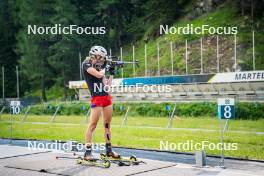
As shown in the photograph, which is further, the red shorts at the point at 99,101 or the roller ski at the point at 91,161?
the red shorts at the point at 99,101

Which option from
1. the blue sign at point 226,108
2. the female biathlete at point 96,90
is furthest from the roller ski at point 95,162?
the blue sign at point 226,108

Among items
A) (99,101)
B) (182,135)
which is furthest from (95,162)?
(182,135)

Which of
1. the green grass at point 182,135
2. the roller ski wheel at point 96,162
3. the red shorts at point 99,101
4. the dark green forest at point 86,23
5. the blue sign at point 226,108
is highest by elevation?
the dark green forest at point 86,23

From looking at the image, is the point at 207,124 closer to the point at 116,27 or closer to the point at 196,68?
the point at 196,68

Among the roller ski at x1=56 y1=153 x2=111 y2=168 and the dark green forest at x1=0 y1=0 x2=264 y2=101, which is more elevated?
the dark green forest at x1=0 y1=0 x2=264 y2=101

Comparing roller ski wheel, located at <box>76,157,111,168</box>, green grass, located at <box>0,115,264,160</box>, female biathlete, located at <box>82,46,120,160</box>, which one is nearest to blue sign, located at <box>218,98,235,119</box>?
green grass, located at <box>0,115,264,160</box>

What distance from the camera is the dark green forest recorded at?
189ft

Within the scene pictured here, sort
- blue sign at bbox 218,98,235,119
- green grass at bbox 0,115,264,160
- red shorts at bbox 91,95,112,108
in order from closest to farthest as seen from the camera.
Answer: blue sign at bbox 218,98,235,119 → red shorts at bbox 91,95,112,108 → green grass at bbox 0,115,264,160

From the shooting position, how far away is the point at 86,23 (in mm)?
63625

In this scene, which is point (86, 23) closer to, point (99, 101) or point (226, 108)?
point (99, 101)

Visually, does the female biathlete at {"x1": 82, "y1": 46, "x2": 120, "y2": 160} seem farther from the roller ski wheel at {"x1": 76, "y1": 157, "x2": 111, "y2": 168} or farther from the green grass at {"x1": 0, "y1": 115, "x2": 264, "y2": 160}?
the green grass at {"x1": 0, "y1": 115, "x2": 264, "y2": 160}

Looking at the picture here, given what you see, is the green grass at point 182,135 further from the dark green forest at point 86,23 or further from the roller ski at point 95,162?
the dark green forest at point 86,23

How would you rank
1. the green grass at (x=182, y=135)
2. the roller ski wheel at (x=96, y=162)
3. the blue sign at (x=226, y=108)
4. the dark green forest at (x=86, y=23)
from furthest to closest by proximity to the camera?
the dark green forest at (x=86, y=23)
the green grass at (x=182, y=135)
the blue sign at (x=226, y=108)
the roller ski wheel at (x=96, y=162)

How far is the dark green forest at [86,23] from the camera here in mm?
57531
